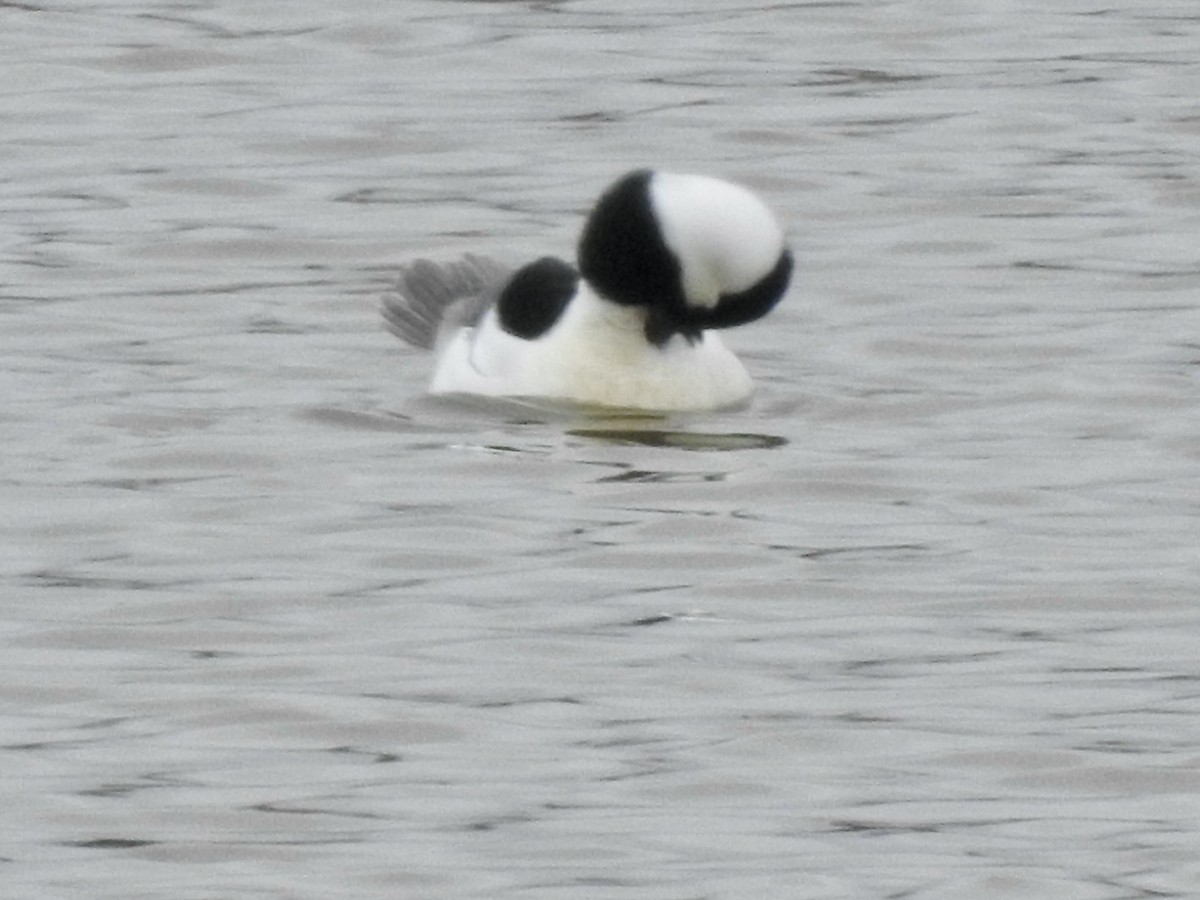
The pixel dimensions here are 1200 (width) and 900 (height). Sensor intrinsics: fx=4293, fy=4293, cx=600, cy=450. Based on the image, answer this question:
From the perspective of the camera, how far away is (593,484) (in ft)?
39.5

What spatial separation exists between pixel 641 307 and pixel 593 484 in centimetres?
107

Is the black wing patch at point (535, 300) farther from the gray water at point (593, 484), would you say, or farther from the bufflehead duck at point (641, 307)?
the gray water at point (593, 484)

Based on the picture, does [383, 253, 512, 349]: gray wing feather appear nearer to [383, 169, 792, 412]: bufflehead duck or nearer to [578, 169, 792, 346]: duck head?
[383, 169, 792, 412]: bufflehead duck

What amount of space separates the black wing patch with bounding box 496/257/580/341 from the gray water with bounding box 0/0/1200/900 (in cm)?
37

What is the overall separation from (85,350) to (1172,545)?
14.3ft

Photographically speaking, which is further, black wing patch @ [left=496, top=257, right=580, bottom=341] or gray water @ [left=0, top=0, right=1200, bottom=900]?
black wing patch @ [left=496, top=257, right=580, bottom=341]

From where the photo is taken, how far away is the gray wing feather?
13.9 meters

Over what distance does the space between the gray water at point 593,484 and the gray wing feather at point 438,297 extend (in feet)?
0.40

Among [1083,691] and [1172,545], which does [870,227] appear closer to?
[1172,545]

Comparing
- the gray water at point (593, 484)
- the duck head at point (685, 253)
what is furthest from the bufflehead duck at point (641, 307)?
the gray water at point (593, 484)

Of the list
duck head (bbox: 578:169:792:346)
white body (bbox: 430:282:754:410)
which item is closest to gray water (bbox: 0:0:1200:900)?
white body (bbox: 430:282:754:410)

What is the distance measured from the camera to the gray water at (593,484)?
863 cm

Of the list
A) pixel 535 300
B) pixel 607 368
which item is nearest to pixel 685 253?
pixel 607 368

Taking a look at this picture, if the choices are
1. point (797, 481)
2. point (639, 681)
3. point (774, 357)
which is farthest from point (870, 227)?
point (639, 681)
